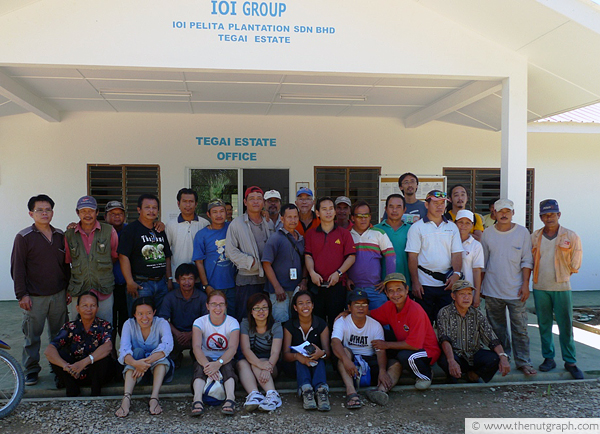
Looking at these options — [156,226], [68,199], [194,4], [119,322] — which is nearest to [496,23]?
[194,4]

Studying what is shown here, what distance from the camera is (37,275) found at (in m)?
4.23

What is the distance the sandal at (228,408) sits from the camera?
12.1ft

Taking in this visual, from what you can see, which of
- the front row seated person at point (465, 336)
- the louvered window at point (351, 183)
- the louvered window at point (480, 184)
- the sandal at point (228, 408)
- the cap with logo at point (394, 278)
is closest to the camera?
the sandal at point (228, 408)

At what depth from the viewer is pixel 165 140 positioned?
25.5ft

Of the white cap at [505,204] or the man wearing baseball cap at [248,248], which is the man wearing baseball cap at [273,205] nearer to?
the man wearing baseball cap at [248,248]

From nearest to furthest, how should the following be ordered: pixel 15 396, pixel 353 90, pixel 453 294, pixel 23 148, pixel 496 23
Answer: pixel 15 396, pixel 453 294, pixel 496 23, pixel 353 90, pixel 23 148

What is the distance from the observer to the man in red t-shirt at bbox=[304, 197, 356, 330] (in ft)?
14.4

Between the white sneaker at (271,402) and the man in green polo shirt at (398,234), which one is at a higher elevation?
the man in green polo shirt at (398,234)

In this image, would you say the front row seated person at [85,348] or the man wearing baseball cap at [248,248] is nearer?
the front row seated person at [85,348]

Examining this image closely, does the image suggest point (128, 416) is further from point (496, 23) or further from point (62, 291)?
point (496, 23)

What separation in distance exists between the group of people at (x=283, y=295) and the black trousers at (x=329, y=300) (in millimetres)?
13

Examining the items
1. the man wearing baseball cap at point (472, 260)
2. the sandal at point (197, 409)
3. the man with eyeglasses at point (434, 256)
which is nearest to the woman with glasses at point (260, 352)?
the sandal at point (197, 409)

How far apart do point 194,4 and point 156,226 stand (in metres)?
2.18

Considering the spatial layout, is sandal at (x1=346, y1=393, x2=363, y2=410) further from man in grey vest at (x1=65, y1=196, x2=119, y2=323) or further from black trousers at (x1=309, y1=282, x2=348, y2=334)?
man in grey vest at (x1=65, y1=196, x2=119, y2=323)
